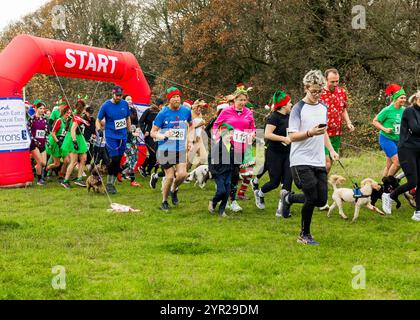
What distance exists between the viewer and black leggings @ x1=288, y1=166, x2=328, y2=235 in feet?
21.7

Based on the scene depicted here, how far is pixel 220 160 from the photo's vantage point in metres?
8.98

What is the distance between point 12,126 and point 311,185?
821 centimetres

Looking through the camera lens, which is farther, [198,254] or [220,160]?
[220,160]

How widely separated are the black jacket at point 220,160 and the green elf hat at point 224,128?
0.15 m

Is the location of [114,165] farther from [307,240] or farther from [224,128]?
[307,240]

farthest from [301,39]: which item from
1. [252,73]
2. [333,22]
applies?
[252,73]

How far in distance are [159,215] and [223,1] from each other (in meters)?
23.1

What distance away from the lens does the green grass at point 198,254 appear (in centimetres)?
508

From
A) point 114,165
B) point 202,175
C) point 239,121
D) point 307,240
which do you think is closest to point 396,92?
point 239,121

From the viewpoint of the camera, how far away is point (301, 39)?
25.5m

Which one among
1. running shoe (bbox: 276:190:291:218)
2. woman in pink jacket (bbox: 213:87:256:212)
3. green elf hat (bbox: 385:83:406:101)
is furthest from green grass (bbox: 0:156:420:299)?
green elf hat (bbox: 385:83:406:101)

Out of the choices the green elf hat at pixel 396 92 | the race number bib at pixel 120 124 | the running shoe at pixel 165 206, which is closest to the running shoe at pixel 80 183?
the race number bib at pixel 120 124

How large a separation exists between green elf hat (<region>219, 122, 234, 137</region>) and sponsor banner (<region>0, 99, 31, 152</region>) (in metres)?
5.69

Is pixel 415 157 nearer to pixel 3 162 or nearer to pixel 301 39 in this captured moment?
pixel 3 162
